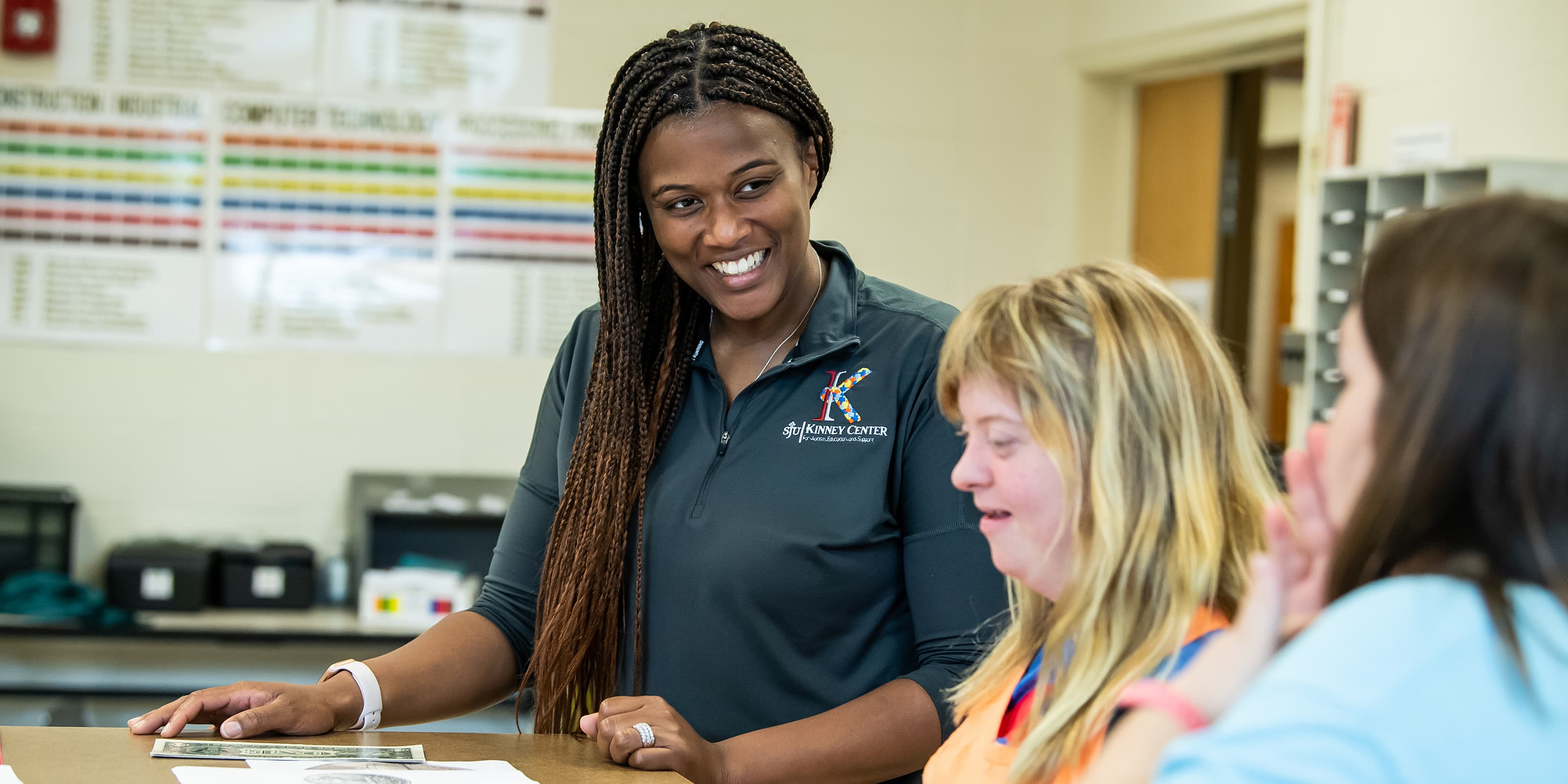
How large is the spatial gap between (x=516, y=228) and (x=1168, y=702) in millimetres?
3289

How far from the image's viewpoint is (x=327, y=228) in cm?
376

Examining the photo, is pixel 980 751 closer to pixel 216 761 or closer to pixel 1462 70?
pixel 216 761

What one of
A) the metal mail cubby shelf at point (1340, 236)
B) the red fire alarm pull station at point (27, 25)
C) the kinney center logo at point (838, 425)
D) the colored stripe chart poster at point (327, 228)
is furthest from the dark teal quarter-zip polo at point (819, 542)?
the red fire alarm pull station at point (27, 25)

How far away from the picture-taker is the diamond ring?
1284 mm

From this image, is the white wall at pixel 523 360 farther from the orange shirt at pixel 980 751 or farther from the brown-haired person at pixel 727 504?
the orange shirt at pixel 980 751

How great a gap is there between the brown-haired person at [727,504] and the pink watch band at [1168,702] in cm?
59

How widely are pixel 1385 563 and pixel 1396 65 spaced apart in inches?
105

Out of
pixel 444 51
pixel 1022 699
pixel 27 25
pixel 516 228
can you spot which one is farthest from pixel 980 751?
pixel 27 25

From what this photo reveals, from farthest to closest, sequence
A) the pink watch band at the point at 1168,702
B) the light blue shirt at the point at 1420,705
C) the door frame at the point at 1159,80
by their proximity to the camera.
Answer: the door frame at the point at 1159,80 < the pink watch band at the point at 1168,702 < the light blue shirt at the point at 1420,705

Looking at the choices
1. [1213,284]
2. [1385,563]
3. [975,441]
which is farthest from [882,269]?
[1385,563]

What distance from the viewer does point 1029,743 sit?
101cm

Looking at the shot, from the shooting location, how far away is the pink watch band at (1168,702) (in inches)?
30.8

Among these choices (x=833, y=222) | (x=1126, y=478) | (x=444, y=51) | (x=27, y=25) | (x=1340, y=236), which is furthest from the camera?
(x=833, y=222)

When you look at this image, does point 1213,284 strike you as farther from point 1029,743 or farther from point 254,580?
point 1029,743
